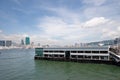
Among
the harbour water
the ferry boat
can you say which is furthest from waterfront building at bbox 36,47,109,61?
the harbour water

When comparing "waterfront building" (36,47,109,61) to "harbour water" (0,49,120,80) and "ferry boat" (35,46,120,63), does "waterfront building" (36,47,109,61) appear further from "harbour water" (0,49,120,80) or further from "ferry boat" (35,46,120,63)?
"harbour water" (0,49,120,80)

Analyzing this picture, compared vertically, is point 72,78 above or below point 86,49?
below

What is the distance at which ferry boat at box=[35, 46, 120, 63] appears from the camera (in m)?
69.6

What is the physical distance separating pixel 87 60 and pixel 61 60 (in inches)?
600

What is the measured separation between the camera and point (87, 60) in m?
71.9

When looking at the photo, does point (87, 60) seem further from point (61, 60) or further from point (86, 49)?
point (61, 60)

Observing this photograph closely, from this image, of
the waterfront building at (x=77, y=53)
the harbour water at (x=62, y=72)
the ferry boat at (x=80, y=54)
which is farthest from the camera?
the waterfront building at (x=77, y=53)

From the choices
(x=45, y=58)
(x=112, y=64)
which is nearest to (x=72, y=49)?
(x=45, y=58)

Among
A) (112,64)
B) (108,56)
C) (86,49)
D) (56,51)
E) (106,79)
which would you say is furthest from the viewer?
(56,51)

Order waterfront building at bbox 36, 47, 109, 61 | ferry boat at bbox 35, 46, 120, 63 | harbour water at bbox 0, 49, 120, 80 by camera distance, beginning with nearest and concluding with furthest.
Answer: harbour water at bbox 0, 49, 120, 80 < ferry boat at bbox 35, 46, 120, 63 < waterfront building at bbox 36, 47, 109, 61

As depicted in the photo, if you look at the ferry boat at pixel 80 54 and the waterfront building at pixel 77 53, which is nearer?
the ferry boat at pixel 80 54

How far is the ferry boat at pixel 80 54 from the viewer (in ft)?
228

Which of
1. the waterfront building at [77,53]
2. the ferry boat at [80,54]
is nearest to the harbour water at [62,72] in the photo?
the ferry boat at [80,54]

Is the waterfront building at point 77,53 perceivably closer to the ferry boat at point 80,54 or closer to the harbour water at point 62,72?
the ferry boat at point 80,54
